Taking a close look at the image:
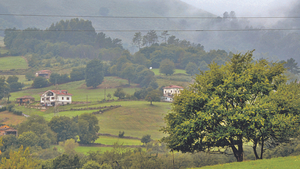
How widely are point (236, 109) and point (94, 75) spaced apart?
560 ft

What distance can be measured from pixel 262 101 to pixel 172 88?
133111 millimetres

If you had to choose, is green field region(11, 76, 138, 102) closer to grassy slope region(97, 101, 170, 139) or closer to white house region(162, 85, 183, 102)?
white house region(162, 85, 183, 102)

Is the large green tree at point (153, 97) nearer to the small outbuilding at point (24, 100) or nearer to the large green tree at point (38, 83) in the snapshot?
the small outbuilding at point (24, 100)

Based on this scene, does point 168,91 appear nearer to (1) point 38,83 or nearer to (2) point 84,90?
(2) point 84,90

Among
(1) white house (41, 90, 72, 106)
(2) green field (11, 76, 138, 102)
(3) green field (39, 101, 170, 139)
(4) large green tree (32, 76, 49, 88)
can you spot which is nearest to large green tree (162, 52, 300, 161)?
(3) green field (39, 101, 170, 139)

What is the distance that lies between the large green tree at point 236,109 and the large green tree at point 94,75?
160 metres

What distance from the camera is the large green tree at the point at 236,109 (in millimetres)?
25969

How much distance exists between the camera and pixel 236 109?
26891mm

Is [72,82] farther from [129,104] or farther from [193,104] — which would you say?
[193,104]

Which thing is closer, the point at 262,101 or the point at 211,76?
the point at 262,101

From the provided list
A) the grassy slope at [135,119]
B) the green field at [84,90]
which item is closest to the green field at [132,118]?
the grassy slope at [135,119]

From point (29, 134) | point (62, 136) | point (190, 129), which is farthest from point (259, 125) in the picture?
point (62, 136)

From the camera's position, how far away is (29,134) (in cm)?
8731

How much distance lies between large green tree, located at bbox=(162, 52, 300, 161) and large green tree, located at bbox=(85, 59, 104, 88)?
160 metres
